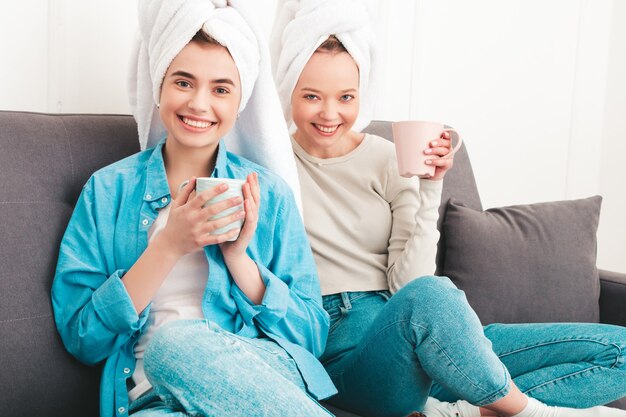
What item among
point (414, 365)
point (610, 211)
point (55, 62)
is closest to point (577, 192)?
point (610, 211)

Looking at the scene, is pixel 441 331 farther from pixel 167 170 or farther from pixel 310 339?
pixel 167 170

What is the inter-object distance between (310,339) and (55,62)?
34.7 inches

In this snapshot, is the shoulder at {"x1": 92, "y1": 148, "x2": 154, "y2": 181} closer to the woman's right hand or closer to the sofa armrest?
the woman's right hand

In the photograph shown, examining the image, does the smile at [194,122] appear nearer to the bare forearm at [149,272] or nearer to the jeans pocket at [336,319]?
the bare forearm at [149,272]

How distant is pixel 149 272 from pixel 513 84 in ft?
6.33

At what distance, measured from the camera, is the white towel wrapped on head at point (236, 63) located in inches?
59.6

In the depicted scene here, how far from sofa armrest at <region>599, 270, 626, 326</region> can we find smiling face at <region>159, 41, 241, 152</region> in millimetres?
1210

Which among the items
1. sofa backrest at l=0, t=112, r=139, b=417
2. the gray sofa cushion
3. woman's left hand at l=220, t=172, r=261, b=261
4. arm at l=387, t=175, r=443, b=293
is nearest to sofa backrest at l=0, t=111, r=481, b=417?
sofa backrest at l=0, t=112, r=139, b=417

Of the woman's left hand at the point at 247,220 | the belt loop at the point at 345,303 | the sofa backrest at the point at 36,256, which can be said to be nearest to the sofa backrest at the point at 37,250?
the sofa backrest at the point at 36,256

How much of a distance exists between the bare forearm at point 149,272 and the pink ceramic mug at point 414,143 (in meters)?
0.56

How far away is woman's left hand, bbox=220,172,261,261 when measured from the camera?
1.37 m

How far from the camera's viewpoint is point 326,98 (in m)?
1.79

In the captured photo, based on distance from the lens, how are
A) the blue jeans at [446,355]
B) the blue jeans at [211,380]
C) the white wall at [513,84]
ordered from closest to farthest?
the blue jeans at [211,380] < the blue jeans at [446,355] < the white wall at [513,84]

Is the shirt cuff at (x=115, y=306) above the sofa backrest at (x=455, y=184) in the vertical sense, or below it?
below
